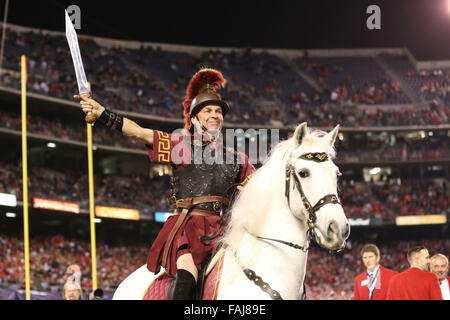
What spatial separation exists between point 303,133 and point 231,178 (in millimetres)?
812

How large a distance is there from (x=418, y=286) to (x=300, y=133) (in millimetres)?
3373

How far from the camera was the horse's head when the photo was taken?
3.79m

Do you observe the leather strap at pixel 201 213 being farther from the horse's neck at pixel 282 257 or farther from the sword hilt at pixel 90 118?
the sword hilt at pixel 90 118

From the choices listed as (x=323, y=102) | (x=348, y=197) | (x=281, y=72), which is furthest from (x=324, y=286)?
(x=281, y=72)

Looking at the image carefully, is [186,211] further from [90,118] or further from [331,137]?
[331,137]

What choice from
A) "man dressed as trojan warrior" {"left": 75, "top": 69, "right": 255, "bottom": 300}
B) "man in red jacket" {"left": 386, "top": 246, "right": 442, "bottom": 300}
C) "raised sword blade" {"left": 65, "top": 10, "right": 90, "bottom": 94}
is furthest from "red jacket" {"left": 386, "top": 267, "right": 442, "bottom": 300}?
"raised sword blade" {"left": 65, "top": 10, "right": 90, "bottom": 94}

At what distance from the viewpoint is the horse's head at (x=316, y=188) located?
379 centimetres

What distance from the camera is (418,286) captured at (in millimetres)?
6703

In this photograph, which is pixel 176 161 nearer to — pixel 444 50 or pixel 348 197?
pixel 348 197

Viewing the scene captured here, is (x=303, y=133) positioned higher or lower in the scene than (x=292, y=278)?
higher

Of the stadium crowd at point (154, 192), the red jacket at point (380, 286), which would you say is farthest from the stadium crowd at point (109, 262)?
the red jacket at point (380, 286)

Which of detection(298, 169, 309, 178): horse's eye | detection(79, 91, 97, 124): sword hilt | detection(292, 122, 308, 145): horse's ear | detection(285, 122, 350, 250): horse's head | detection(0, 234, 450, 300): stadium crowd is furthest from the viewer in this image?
detection(0, 234, 450, 300): stadium crowd

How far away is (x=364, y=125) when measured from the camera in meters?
41.6

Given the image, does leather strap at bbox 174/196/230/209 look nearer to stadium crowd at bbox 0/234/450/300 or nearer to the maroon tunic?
the maroon tunic
